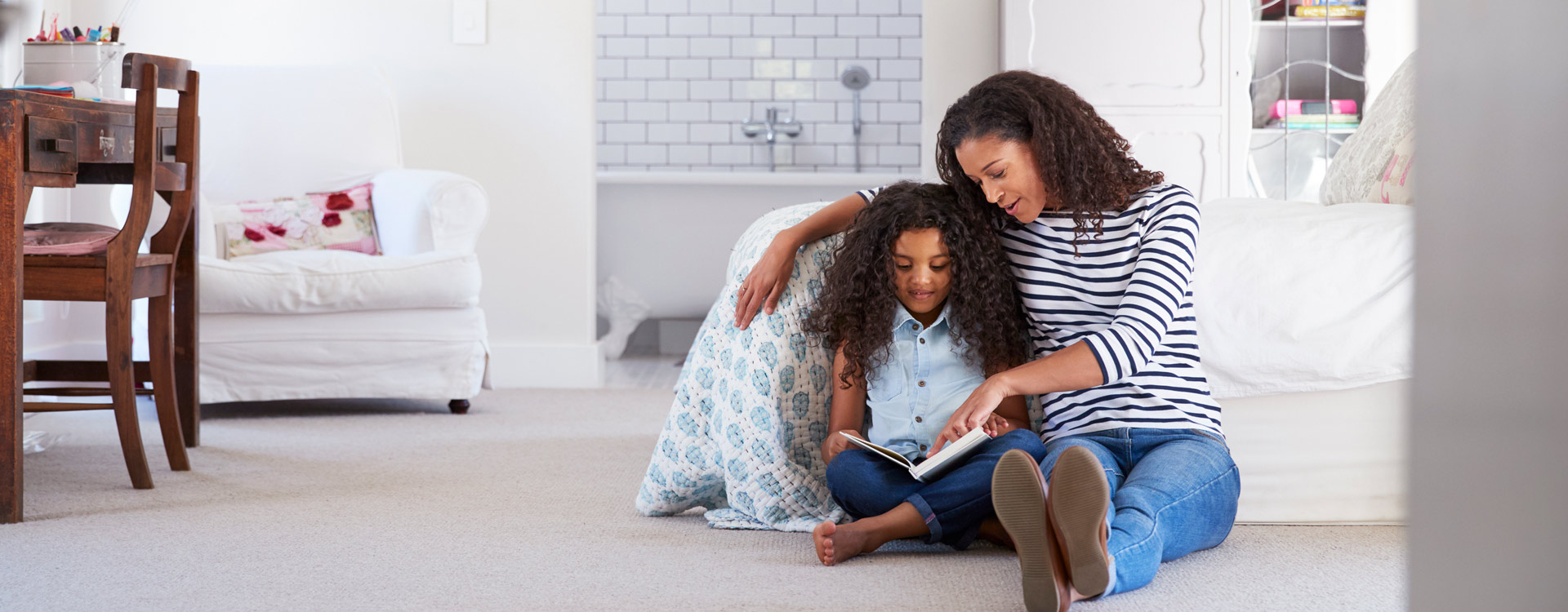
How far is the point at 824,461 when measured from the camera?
5.40ft

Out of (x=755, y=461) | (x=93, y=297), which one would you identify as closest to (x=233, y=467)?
(x=93, y=297)

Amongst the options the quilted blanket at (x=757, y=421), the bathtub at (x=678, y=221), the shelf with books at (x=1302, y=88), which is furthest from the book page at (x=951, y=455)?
the shelf with books at (x=1302, y=88)

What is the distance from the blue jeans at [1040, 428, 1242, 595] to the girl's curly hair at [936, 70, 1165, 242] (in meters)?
0.27

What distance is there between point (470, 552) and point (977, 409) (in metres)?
0.69

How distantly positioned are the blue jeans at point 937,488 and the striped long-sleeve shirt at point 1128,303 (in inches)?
4.7

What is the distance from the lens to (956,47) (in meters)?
3.80

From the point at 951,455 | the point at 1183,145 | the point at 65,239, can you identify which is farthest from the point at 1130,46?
the point at 65,239

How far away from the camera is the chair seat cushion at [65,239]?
6.19ft

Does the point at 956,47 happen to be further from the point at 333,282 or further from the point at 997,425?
the point at 997,425

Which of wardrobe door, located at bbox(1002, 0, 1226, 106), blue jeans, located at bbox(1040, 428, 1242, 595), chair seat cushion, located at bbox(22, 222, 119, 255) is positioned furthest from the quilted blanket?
wardrobe door, located at bbox(1002, 0, 1226, 106)

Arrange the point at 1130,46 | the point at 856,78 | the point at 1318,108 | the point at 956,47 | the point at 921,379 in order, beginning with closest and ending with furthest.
→ the point at 921,379 < the point at 1130,46 < the point at 956,47 < the point at 1318,108 < the point at 856,78

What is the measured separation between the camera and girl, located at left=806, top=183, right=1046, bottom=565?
148 cm

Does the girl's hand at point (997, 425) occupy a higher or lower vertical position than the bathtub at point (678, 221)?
lower

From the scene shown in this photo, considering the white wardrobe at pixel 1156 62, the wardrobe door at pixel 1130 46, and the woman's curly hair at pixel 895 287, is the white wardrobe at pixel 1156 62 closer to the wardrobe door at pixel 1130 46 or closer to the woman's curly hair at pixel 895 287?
the wardrobe door at pixel 1130 46
